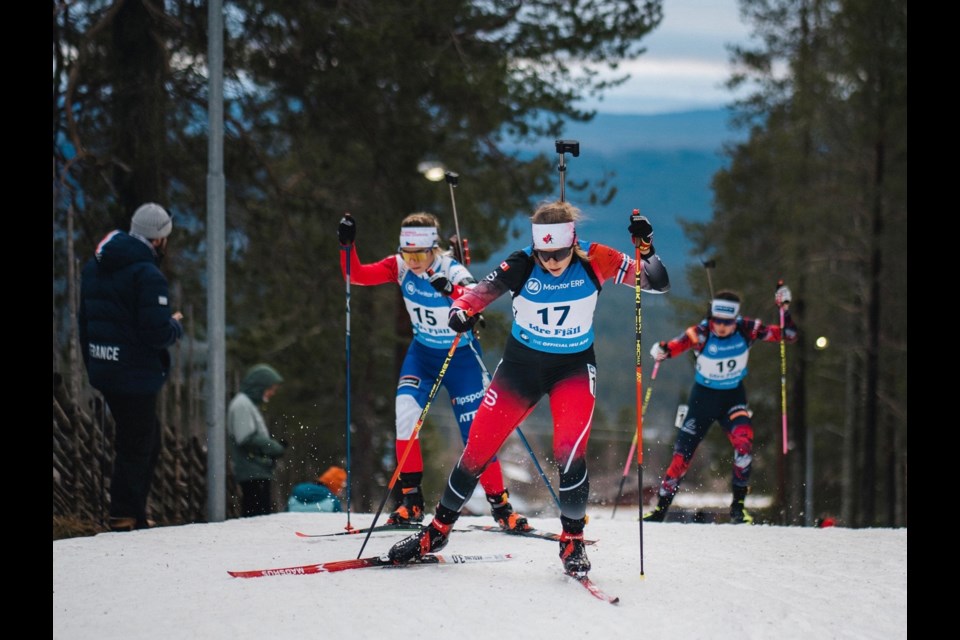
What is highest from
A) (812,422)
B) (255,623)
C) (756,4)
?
(756,4)

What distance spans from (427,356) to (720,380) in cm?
372

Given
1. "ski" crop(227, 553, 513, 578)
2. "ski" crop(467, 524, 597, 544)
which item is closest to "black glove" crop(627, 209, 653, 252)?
"ski" crop(227, 553, 513, 578)

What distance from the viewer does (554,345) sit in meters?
6.37

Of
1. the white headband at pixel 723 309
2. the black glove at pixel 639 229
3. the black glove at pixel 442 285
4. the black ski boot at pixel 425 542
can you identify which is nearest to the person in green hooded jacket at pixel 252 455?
the black glove at pixel 442 285

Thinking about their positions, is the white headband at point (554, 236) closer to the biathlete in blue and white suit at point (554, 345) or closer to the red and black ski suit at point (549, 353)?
the biathlete in blue and white suit at point (554, 345)

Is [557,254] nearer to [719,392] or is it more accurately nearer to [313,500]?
[313,500]

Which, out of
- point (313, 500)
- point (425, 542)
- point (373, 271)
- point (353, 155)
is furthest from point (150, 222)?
point (353, 155)

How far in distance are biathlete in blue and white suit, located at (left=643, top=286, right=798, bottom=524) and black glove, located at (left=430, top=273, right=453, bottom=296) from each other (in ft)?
11.1

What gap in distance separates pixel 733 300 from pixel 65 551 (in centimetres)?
651

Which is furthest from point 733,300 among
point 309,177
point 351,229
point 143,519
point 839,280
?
point 839,280

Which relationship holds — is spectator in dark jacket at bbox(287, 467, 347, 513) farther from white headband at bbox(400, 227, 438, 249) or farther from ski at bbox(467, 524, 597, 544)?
white headband at bbox(400, 227, 438, 249)

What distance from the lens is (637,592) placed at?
609cm

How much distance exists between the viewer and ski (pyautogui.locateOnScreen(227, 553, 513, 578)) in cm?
623

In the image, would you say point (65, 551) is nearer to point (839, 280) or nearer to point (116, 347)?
point (116, 347)
